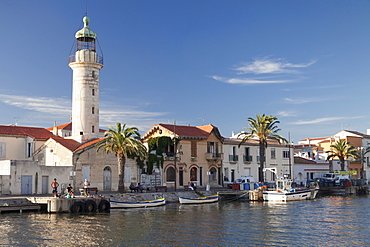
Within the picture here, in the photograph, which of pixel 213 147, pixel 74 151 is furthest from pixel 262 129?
pixel 74 151

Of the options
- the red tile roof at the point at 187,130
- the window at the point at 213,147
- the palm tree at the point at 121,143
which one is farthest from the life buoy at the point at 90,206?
the window at the point at 213,147

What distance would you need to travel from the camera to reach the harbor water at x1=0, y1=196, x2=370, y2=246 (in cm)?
2519

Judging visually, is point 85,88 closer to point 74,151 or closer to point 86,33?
point 86,33

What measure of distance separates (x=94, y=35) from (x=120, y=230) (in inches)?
1392

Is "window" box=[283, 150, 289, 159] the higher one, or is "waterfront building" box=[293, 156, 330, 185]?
"window" box=[283, 150, 289, 159]

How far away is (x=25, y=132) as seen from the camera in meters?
57.8

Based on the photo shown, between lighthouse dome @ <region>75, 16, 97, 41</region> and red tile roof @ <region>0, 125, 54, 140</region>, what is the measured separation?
13.5 m

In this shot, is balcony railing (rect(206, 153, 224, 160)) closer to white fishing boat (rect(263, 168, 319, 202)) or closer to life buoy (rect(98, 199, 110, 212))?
white fishing boat (rect(263, 168, 319, 202))

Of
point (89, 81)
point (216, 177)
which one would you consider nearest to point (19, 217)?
point (89, 81)

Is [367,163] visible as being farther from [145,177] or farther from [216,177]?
[145,177]

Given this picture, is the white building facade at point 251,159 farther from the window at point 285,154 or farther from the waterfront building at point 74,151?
the waterfront building at point 74,151

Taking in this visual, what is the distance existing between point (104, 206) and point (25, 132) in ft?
77.5

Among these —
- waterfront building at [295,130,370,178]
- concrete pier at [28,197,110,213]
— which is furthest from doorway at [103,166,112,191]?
waterfront building at [295,130,370,178]

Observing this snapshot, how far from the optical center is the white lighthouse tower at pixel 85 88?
56.7 metres
